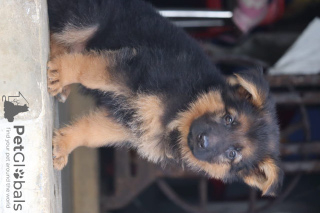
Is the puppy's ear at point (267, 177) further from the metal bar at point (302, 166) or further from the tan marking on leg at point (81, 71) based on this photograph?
the metal bar at point (302, 166)

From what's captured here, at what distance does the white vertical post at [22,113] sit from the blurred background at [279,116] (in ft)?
7.32

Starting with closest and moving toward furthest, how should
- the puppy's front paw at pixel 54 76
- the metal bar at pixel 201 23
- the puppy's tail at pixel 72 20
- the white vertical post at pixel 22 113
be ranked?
1. the white vertical post at pixel 22 113
2. the puppy's front paw at pixel 54 76
3. the puppy's tail at pixel 72 20
4. the metal bar at pixel 201 23

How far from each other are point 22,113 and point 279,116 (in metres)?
4.37

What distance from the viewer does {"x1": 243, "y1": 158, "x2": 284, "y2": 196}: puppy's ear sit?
3391 millimetres

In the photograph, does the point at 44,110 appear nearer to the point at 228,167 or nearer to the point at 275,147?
the point at 228,167

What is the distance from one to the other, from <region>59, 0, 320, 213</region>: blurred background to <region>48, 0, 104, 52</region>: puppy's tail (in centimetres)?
168

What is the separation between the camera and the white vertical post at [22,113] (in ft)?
9.64

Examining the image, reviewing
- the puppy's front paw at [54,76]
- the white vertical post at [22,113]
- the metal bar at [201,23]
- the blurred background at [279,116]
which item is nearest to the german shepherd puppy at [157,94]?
the puppy's front paw at [54,76]

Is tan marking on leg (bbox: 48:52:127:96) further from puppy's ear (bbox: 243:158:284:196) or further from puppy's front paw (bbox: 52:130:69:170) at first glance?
puppy's ear (bbox: 243:158:284:196)

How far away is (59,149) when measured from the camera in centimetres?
344

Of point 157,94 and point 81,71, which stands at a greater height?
point 81,71

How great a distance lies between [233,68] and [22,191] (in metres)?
4.18

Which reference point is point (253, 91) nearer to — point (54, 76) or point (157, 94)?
point (157, 94)

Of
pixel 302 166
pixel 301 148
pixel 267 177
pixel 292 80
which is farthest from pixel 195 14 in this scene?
pixel 267 177
